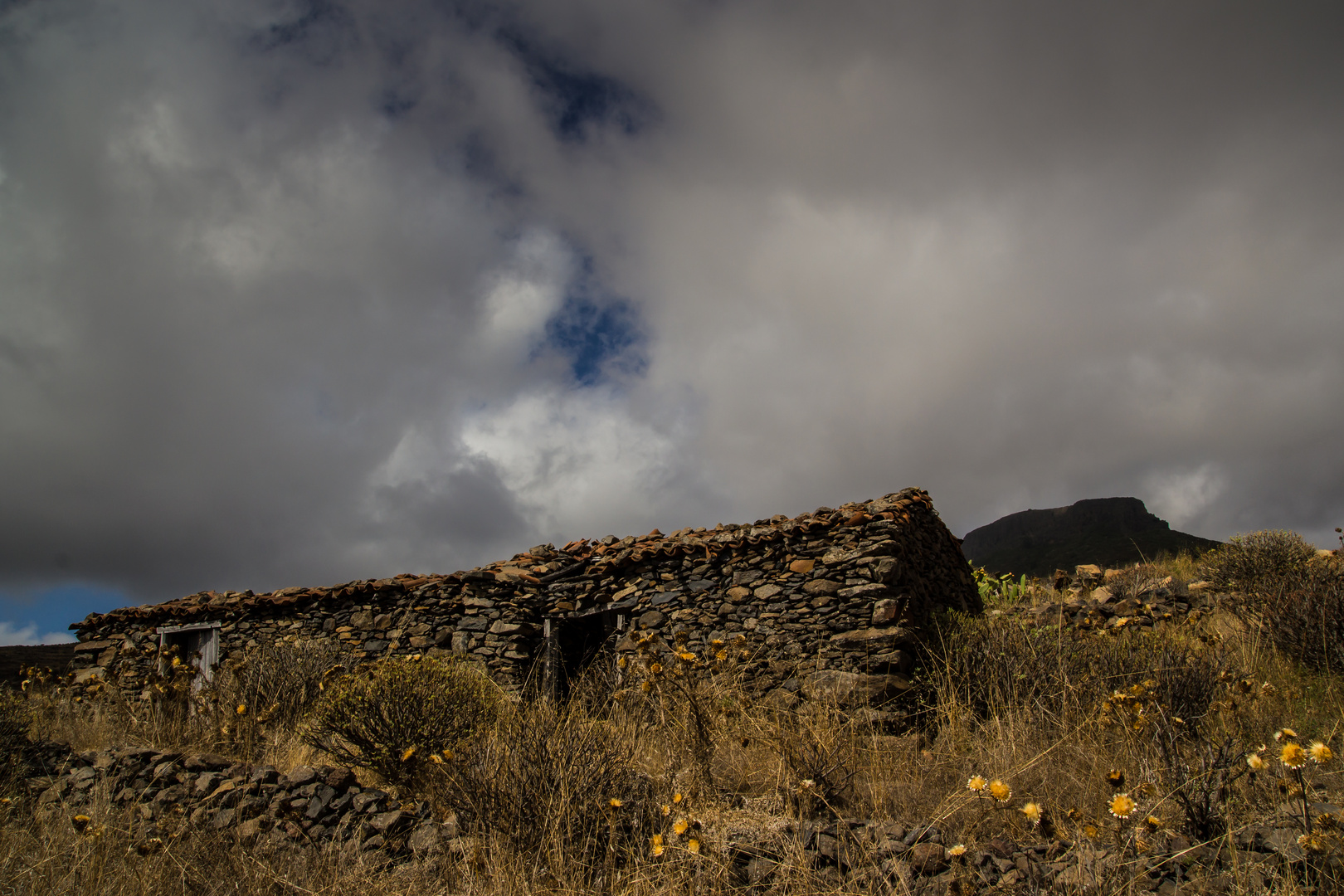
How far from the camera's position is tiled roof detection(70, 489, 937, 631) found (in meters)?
8.18

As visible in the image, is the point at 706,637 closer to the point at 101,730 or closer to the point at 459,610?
the point at 459,610

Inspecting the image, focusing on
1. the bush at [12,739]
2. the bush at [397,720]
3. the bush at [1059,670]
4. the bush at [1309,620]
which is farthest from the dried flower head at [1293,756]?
the bush at [12,739]

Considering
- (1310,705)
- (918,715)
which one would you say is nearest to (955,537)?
(918,715)

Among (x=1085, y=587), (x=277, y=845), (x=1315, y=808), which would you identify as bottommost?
(x=1315, y=808)

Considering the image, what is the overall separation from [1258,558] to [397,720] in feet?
39.7

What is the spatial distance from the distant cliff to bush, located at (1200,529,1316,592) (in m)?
6.51

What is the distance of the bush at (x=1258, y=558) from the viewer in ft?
33.3

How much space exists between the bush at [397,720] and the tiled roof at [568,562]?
340cm

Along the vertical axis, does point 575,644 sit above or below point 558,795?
above

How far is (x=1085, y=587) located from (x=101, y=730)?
1411 centimetres

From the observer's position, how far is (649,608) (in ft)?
29.8

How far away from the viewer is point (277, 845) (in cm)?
449

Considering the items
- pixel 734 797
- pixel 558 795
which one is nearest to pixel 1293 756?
pixel 734 797

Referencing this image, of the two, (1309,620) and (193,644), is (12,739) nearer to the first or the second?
(193,644)
